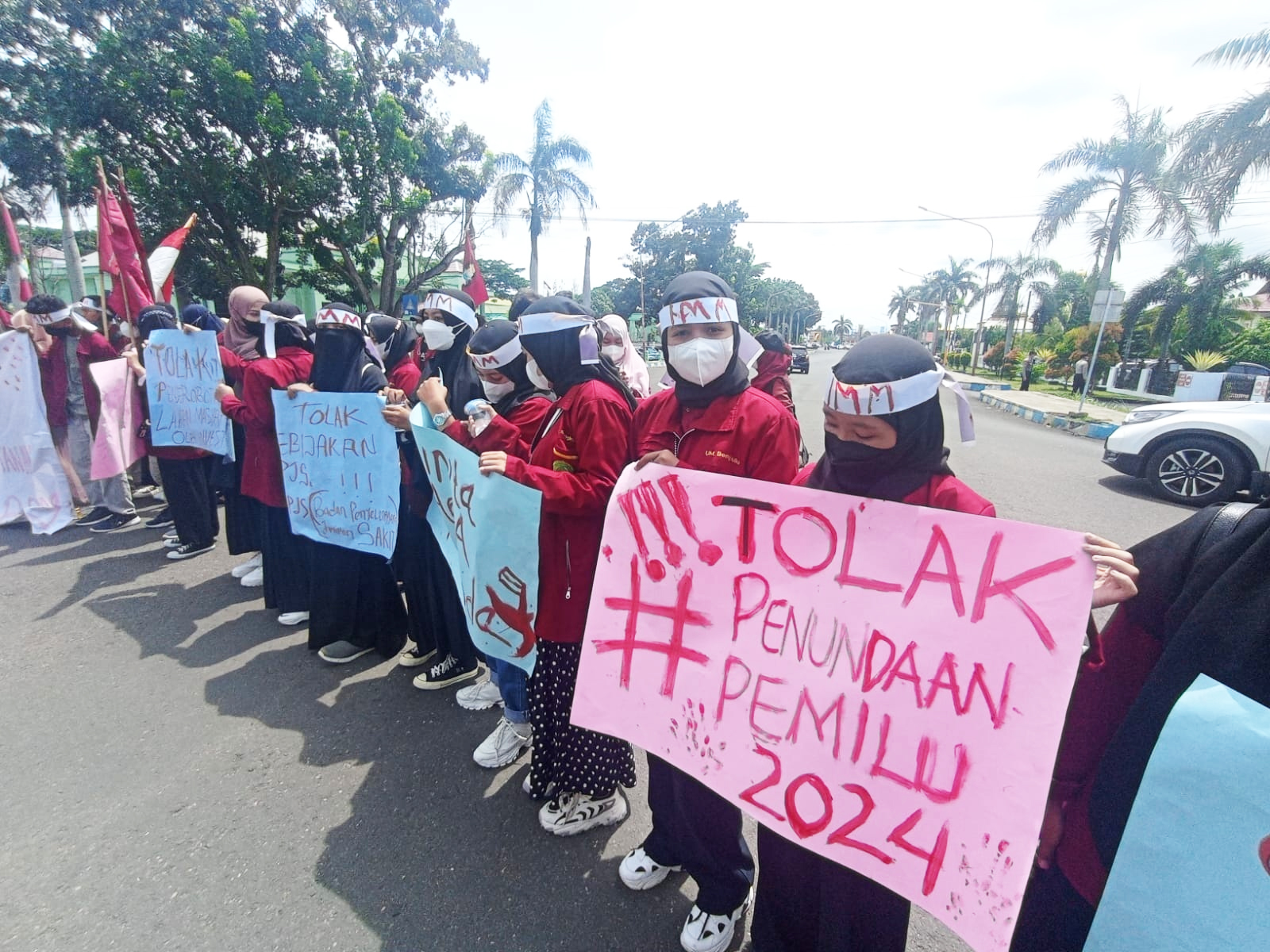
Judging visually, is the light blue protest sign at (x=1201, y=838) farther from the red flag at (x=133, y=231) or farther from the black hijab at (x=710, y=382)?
the red flag at (x=133, y=231)

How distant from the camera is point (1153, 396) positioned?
73.9 ft

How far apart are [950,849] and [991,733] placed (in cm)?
26

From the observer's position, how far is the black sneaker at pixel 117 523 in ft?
18.3

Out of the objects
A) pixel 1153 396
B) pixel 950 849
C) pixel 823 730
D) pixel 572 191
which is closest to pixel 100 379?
pixel 823 730

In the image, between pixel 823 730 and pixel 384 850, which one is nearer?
pixel 823 730

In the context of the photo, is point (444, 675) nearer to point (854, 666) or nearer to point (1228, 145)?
point (854, 666)

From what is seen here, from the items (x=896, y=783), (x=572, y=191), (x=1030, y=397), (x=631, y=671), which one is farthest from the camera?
(x=572, y=191)

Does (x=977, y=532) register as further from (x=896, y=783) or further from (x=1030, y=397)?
(x=1030, y=397)

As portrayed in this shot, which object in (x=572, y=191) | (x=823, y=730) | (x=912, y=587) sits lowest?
(x=823, y=730)

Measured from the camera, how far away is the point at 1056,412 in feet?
53.6

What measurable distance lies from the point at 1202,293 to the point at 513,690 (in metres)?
31.3

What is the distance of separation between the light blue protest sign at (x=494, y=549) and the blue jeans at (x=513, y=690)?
0.94 ft

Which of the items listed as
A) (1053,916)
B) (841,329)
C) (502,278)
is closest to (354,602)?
(1053,916)

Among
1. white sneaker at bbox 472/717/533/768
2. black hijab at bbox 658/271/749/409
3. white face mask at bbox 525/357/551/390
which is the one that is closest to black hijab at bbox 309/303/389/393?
white face mask at bbox 525/357/551/390
